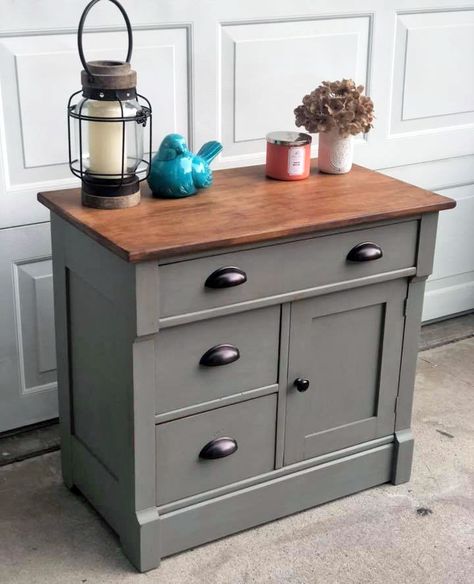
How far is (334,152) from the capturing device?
236cm

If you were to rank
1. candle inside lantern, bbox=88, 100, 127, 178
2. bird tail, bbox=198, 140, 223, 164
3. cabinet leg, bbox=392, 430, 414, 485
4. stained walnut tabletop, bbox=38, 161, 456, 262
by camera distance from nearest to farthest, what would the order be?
stained walnut tabletop, bbox=38, 161, 456, 262, candle inside lantern, bbox=88, 100, 127, 178, bird tail, bbox=198, 140, 223, 164, cabinet leg, bbox=392, 430, 414, 485

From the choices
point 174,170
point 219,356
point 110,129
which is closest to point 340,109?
point 174,170

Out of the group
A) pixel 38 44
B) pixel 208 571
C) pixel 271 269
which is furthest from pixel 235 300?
pixel 38 44

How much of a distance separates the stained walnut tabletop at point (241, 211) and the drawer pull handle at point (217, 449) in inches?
19.2

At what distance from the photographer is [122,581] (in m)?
2.09

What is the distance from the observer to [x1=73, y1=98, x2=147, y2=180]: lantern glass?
2.01m

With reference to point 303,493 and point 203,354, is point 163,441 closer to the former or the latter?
point 203,354

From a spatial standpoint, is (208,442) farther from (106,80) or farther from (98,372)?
(106,80)

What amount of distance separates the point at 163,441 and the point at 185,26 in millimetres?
1145

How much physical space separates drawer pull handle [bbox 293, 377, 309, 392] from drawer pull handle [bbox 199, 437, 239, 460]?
8.0 inches

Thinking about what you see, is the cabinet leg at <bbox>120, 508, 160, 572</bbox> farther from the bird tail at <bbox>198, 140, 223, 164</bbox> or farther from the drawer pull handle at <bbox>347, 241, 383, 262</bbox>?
the bird tail at <bbox>198, 140, 223, 164</bbox>

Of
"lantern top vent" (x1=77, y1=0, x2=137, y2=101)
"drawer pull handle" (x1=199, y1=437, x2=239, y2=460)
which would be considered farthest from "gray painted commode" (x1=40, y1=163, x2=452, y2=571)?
"lantern top vent" (x1=77, y1=0, x2=137, y2=101)

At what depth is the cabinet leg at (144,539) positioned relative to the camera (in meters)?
2.08

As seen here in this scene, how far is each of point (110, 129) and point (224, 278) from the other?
416 millimetres
